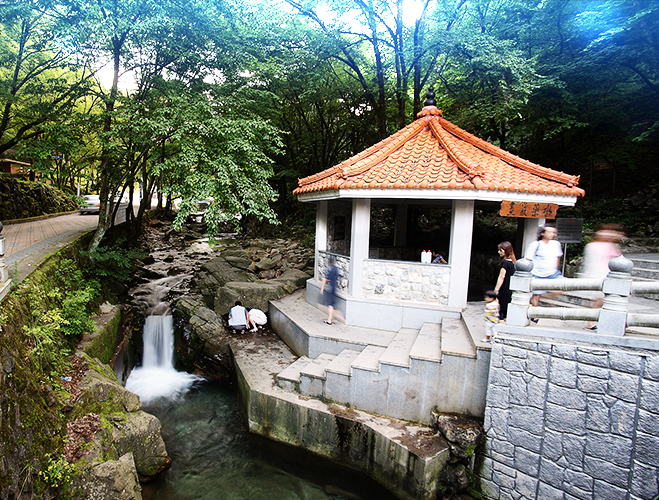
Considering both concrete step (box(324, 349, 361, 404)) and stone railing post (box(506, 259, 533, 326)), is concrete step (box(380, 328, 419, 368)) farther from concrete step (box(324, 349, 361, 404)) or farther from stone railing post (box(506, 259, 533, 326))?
stone railing post (box(506, 259, 533, 326))

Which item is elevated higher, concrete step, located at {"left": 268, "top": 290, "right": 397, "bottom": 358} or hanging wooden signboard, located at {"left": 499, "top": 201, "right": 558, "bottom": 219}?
hanging wooden signboard, located at {"left": 499, "top": 201, "right": 558, "bottom": 219}

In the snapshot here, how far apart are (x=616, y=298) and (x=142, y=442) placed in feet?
24.7

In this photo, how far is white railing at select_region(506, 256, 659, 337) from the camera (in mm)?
4371

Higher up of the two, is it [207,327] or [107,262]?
[107,262]

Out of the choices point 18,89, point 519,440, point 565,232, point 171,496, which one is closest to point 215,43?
point 18,89

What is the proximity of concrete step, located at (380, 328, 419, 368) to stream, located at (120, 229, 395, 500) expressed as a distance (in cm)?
196

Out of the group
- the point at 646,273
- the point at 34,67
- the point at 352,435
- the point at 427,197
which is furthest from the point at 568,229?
the point at 34,67

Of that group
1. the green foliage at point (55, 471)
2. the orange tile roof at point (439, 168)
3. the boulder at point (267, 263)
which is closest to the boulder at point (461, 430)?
the orange tile roof at point (439, 168)

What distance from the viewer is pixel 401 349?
6566 mm

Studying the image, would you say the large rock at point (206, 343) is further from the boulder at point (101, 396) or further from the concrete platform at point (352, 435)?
the boulder at point (101, 396)

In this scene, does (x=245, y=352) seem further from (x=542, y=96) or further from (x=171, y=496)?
(x=542, y=96)

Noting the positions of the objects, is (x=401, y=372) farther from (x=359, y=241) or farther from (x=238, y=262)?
(x=238, y=262)

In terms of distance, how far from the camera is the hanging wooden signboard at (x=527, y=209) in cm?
702

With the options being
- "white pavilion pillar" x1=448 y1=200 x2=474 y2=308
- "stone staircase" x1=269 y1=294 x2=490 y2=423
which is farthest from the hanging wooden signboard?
"stone staircase" x1=269 y1=294 x2=490 y2=423
